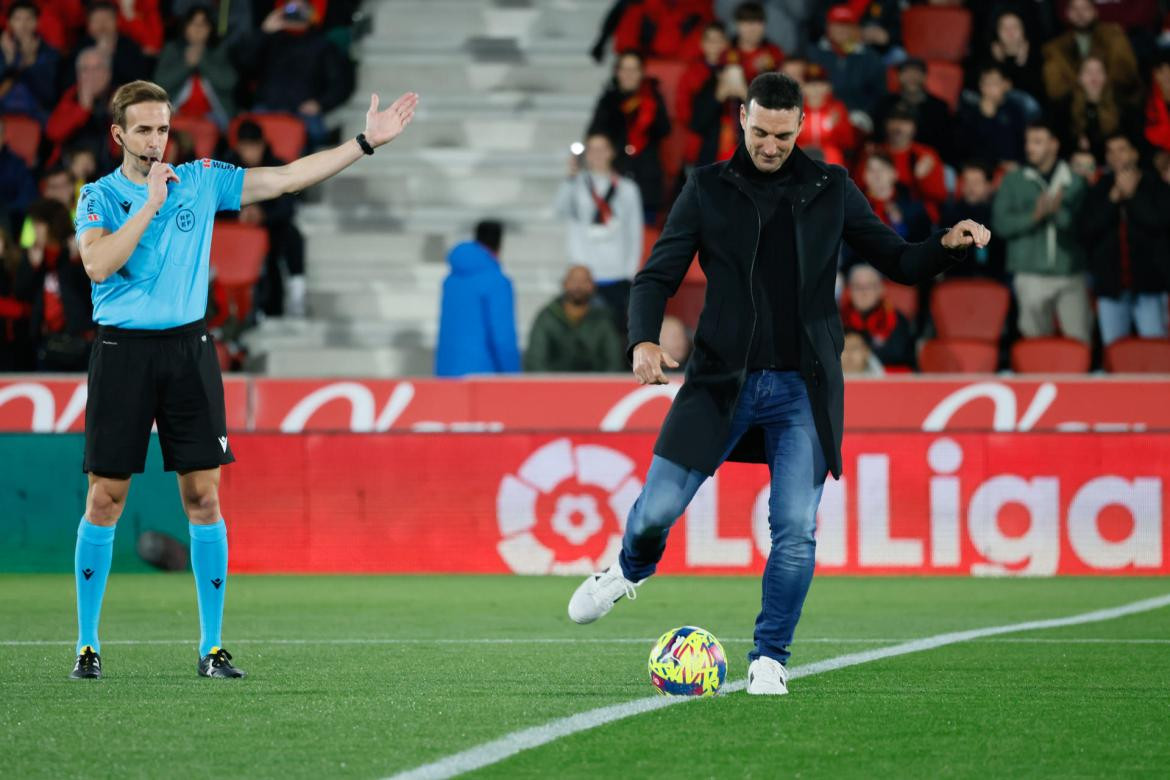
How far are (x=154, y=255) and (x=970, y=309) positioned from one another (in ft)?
34.9

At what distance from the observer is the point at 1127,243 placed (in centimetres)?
1692

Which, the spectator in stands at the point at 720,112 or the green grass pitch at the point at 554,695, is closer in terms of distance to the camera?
the green grass pitch at the point at 554,695

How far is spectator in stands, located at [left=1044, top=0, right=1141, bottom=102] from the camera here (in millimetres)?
18250

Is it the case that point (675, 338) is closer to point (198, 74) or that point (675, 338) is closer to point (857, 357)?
point (857, 357)

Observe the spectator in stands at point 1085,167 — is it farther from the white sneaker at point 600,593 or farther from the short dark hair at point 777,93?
the short dark hair at point 777,93

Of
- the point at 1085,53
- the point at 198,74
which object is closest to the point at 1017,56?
the point at 1085,53

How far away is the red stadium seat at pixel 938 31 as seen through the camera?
2009 cm

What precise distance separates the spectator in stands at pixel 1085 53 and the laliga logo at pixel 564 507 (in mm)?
6426

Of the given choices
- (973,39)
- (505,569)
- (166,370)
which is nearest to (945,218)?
(973,39)

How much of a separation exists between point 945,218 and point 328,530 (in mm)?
6008

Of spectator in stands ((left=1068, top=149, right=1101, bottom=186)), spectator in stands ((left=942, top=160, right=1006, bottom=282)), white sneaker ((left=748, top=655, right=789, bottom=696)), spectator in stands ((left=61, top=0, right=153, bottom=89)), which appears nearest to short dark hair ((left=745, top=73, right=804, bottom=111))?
white sneaker ((left=748, top=655, right=789, bottom=696))

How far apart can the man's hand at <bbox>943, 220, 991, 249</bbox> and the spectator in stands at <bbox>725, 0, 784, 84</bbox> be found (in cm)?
1077

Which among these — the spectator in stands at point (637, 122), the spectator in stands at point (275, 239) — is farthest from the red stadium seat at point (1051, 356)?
the spectator in stands at point (275, 239)

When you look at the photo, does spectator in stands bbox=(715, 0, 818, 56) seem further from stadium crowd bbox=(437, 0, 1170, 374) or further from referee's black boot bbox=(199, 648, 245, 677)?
referee's black boot bbox=(199, 648, 245, 677)
